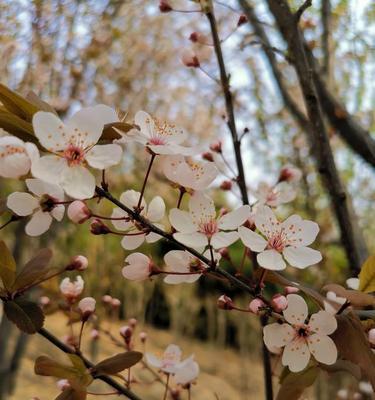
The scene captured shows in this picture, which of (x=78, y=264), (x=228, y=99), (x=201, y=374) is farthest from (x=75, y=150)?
(x=201, y=374)

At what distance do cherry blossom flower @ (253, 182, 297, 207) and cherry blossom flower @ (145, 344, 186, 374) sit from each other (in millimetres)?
282

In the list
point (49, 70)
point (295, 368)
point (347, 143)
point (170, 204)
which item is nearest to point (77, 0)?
point (49, 70)

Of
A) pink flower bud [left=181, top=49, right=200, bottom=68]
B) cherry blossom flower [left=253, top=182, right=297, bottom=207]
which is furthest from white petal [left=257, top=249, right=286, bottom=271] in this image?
pink flower bud [left=181, top=49, right=200, bottom=68]

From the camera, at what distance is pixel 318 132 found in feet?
3.25

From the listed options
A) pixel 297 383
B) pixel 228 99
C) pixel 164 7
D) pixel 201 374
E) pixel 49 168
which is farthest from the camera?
pixel 201 374

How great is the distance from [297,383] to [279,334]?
0.08 metres

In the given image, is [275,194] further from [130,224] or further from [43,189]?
[43,189]

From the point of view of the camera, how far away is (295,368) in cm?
55

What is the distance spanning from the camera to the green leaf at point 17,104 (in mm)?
497

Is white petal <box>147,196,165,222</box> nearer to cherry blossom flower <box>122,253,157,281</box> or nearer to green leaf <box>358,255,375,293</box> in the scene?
cherry blossom flower <box>122,253,157,281</box>

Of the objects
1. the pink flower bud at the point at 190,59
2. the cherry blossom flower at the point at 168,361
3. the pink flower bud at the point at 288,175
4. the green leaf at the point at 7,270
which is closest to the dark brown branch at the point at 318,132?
the pink flower bud at the point at 288,175

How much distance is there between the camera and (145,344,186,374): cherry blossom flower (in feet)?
2.46

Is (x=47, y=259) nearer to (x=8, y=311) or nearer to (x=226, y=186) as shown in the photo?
(x=8, y=311)

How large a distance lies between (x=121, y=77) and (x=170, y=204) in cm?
154
